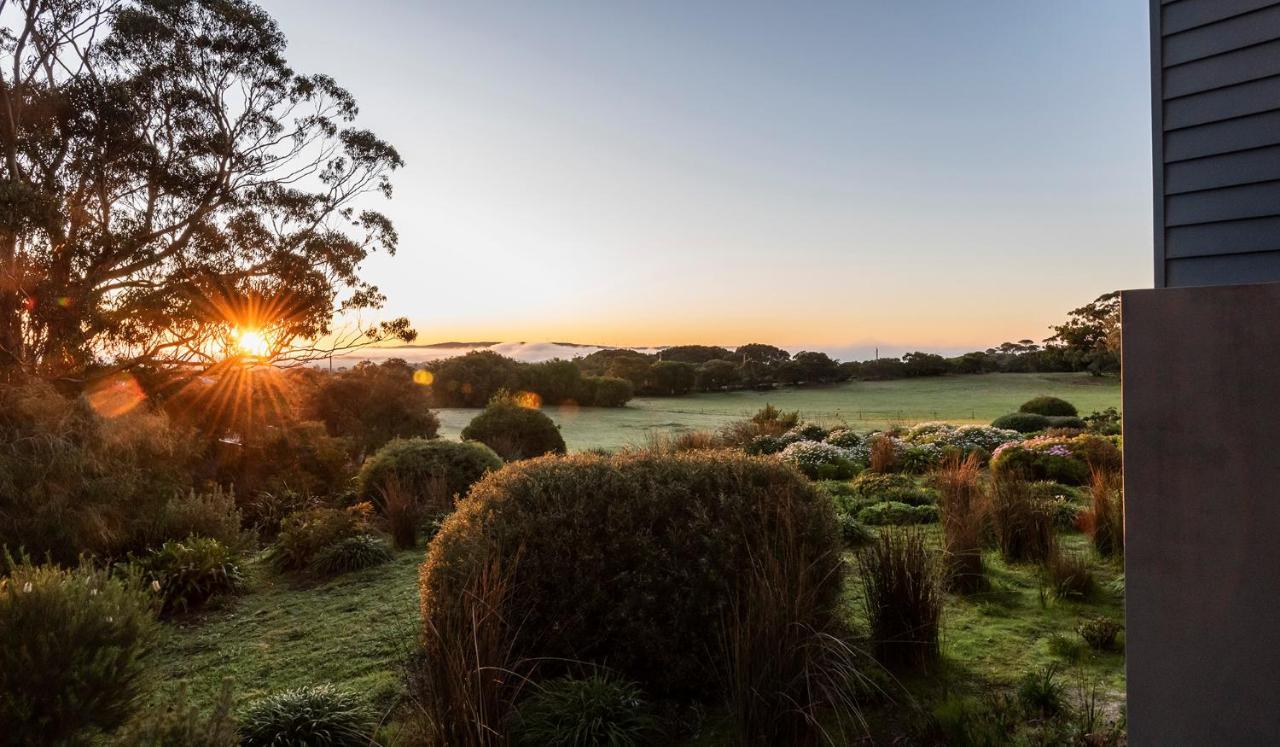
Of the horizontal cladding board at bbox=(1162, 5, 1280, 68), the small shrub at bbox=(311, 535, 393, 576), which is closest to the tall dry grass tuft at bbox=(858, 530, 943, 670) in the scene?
the horizontal cladding board at bbox=(1162, 5, 1280, 68)

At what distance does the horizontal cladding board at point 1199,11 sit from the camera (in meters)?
2.65

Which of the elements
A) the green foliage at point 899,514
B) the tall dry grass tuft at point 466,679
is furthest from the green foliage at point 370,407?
the tall dry grass tuft at point 466,679

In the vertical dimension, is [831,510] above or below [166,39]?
below

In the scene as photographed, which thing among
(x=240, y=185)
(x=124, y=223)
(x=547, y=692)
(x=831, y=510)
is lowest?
(x=547, y=692)

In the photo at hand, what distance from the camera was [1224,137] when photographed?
8.85ft

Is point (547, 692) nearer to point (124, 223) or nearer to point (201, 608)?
point (201, 608)

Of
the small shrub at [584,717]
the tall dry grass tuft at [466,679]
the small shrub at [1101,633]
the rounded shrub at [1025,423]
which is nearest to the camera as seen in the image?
the tall dry grass tuft at [466,679]

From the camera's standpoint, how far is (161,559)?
6.58 metres

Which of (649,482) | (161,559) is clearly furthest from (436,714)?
(161,559)

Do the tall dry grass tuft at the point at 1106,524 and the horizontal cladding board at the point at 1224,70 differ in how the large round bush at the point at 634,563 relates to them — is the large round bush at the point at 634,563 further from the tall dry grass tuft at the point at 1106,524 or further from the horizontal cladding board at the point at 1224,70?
the tall dry grass tuft at the point at 1106,524

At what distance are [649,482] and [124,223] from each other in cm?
1471

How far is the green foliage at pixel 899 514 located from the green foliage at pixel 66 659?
289 inches

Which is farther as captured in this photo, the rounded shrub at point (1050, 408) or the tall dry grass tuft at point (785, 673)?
the rounded shrub at point (1050, 408)

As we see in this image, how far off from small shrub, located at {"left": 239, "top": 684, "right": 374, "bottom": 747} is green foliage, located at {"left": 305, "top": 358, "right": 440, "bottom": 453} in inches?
512
